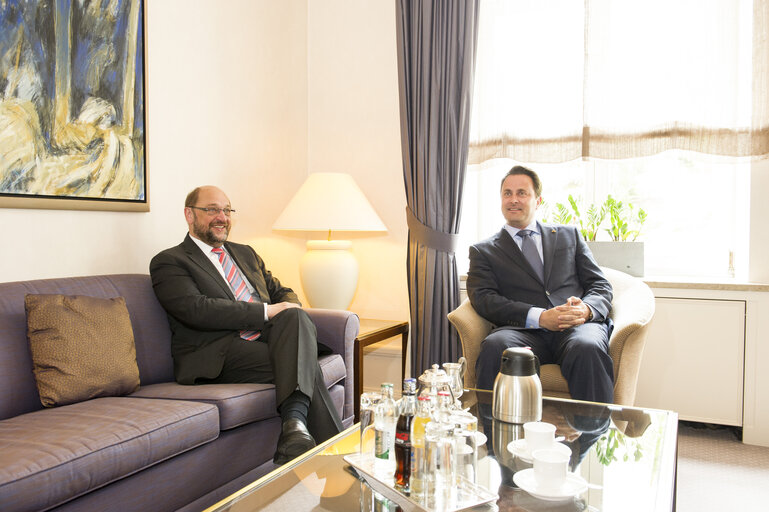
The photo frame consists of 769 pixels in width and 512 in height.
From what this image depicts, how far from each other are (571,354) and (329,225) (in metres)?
1.51

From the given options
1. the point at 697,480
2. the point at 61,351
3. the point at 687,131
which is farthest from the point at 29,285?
the point at 687,131

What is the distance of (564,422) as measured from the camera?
1855 mm

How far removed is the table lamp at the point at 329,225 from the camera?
11.1 feet

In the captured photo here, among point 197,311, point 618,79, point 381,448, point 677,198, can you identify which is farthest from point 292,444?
point 618,79

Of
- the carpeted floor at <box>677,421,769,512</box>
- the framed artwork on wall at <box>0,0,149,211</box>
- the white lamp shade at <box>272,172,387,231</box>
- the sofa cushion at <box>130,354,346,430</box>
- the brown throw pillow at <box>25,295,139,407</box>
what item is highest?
the framed artwork on wall at <box>0,0,149,211</box>

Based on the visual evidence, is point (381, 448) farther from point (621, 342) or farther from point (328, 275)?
point (328, 275)

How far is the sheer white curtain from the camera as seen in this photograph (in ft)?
10.6

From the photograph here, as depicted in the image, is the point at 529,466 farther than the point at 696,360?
No

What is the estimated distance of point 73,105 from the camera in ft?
8.20

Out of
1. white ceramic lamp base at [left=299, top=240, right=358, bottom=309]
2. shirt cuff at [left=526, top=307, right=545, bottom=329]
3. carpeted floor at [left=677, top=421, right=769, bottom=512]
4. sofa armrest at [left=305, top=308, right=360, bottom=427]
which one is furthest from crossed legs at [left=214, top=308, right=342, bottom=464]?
carpeted floor at [left=677, top=421, right=769, bottom=512]

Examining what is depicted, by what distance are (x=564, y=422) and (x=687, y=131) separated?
2209 millimetres

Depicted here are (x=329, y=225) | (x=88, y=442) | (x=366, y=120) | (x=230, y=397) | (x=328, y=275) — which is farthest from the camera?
(x=366, y=120)

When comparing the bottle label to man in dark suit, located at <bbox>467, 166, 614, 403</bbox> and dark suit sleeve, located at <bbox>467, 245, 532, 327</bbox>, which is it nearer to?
man in dark suit, located at <bbox>467, 166, 614, 403</bbox>

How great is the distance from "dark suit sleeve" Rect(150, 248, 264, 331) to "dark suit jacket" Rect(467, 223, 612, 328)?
1086mm
